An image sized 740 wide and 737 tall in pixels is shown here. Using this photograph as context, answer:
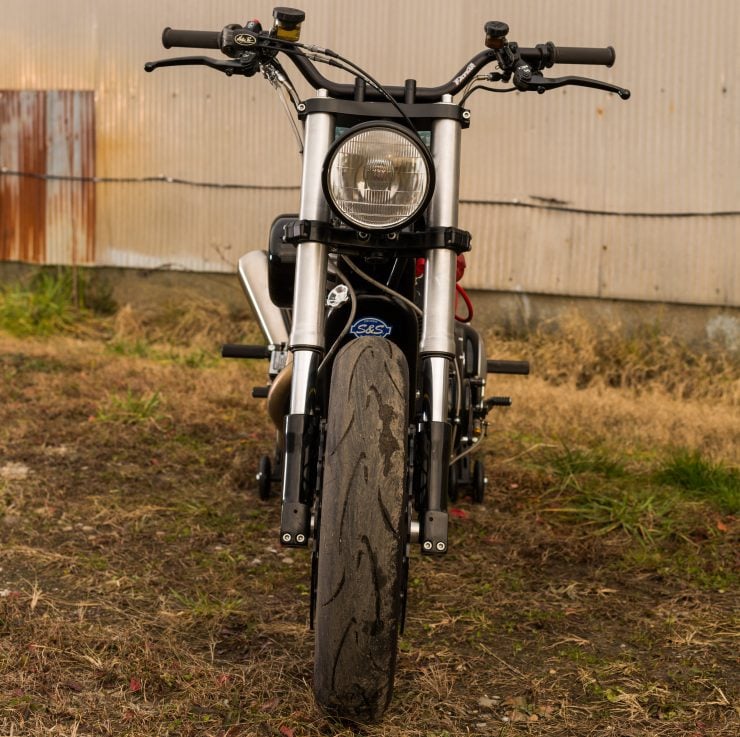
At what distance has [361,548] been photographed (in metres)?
2.38

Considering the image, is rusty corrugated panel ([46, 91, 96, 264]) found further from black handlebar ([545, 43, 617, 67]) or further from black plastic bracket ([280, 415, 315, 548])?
black plastic bracket ([280, 415, 315, 548])

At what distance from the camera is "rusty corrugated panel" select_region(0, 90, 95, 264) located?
8469mm

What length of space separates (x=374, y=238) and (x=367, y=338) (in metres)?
0.31

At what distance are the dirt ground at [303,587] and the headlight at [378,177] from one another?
1208 millimetres

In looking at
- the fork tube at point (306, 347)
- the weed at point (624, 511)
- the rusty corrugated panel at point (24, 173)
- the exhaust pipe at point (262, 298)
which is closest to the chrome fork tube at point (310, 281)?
the fork tube at point (306, 347)

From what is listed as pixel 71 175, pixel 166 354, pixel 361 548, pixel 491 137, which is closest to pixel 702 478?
pixel 361 548

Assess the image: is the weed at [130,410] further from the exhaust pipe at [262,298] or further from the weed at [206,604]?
the weed at [206,604]

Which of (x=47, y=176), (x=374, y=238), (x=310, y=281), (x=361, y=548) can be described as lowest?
(x=361, y=548)

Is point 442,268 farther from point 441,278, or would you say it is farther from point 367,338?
point 367,338

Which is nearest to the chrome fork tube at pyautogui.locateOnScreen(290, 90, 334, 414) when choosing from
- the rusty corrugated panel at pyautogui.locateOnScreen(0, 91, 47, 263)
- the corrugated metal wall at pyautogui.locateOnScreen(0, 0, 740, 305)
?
the corrugated metal wall at pyautogui.locateOnScreen(0, 0, 740, 305)

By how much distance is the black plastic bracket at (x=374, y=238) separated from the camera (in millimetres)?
2783

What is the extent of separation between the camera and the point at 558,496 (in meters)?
4.45

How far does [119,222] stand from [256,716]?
21.1ft

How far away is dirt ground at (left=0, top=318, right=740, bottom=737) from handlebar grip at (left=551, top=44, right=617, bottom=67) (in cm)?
167
